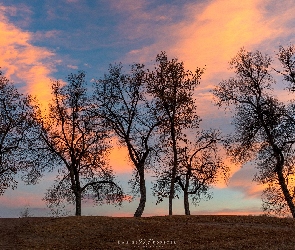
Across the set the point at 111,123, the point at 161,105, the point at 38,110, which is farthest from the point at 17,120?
the point at 161,105

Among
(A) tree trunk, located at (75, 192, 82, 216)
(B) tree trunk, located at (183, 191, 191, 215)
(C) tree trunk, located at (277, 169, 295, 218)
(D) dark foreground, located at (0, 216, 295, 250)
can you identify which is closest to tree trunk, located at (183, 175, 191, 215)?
(B) tree trunk, located at (183, 191, 191, 215)

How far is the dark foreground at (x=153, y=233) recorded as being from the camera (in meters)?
23.5

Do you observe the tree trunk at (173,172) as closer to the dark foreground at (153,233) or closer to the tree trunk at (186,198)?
the tree trunk at (186,198)

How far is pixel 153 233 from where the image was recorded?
86.8 feet

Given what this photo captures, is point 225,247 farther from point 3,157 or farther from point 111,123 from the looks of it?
point 3,157

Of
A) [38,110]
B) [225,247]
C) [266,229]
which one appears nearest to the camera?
[225,247]

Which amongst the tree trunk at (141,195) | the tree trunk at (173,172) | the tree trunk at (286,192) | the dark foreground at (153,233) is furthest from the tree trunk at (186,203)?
the tree trunk at (286,192)

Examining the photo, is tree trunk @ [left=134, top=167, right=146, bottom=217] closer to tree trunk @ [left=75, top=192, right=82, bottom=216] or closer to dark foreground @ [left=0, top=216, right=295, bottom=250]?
dark foreground @ [left=0, top=216, right=295, bottom=250]

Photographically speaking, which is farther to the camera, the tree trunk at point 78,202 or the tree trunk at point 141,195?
the tree trunk at point 78,202

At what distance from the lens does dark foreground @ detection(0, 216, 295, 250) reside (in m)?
23.5

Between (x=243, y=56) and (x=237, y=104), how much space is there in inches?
217

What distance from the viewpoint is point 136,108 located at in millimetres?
41438

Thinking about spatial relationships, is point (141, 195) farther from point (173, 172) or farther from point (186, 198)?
point (186, 198)

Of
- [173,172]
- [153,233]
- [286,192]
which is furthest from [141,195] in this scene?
[286,192]
